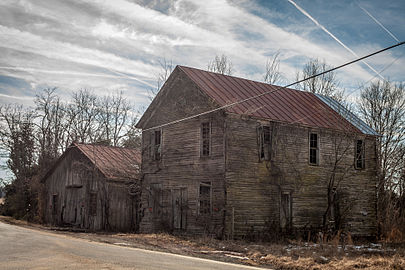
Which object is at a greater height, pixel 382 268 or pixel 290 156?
pixel 290 156

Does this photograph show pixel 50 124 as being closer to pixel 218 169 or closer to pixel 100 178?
pixel 100 178

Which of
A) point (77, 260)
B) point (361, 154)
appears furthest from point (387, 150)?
point (77, 260)

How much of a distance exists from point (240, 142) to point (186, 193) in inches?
147

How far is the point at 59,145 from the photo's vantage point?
139 feet

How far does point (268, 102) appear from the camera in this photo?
77.6 feet

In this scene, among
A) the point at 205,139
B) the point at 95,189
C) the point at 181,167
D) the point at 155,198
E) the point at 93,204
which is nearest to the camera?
the point at 205,139

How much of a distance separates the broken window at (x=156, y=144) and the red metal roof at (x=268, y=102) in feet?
13.1

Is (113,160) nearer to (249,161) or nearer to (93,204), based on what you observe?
(93,204)

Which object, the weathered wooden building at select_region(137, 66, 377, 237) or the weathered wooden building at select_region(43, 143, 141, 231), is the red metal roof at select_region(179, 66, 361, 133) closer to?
the weathered wooden building at select_region(137, 66, 377, 237)

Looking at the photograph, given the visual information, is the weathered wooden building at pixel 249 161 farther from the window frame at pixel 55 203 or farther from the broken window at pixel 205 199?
the window frame at pixel 55 203

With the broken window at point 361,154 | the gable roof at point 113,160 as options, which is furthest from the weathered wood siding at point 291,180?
the gable roof at point 113,160

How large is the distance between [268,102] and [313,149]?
3.33 metres

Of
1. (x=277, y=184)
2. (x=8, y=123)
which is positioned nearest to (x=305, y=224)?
(x=277, y=184)

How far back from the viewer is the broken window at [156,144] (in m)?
24.7
